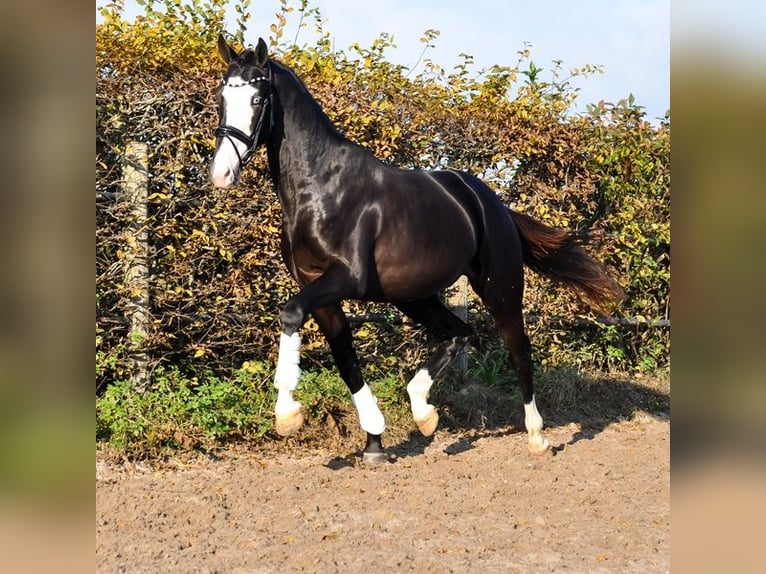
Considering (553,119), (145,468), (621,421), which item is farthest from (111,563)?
(553,119)

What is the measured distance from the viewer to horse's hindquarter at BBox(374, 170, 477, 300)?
4.76 metres

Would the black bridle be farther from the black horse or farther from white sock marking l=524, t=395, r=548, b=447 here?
white sock marking l=524, t=395, r=548, b=447

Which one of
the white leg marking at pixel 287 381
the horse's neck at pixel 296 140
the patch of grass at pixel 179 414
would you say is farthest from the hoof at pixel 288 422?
the horse's neck at pixel 296 140

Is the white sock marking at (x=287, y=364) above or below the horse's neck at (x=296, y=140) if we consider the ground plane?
below

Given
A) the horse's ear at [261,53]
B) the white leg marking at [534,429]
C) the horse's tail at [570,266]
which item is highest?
the horse's ear at [261,53]

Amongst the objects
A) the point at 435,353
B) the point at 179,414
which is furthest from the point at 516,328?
the point at 179,414

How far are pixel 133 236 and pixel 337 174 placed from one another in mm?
1679

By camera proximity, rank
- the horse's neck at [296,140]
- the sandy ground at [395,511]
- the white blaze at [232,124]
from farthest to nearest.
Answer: the horse's neck at [296,140] < the white blaze at [232,124] < the sandy ground at [395,511]

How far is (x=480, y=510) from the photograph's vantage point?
4.16 m

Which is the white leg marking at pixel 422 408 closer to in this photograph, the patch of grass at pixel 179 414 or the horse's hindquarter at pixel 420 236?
the horse's hindquarter at pixel 420 236

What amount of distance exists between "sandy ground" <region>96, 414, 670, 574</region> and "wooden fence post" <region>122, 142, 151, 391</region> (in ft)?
3.12

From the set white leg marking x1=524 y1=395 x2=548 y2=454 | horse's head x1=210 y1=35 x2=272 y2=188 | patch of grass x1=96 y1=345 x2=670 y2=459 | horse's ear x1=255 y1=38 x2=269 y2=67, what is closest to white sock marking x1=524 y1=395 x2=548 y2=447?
white leg marking x1=524 y1=395 x2=548 y2=454

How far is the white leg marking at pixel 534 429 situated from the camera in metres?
5.48
